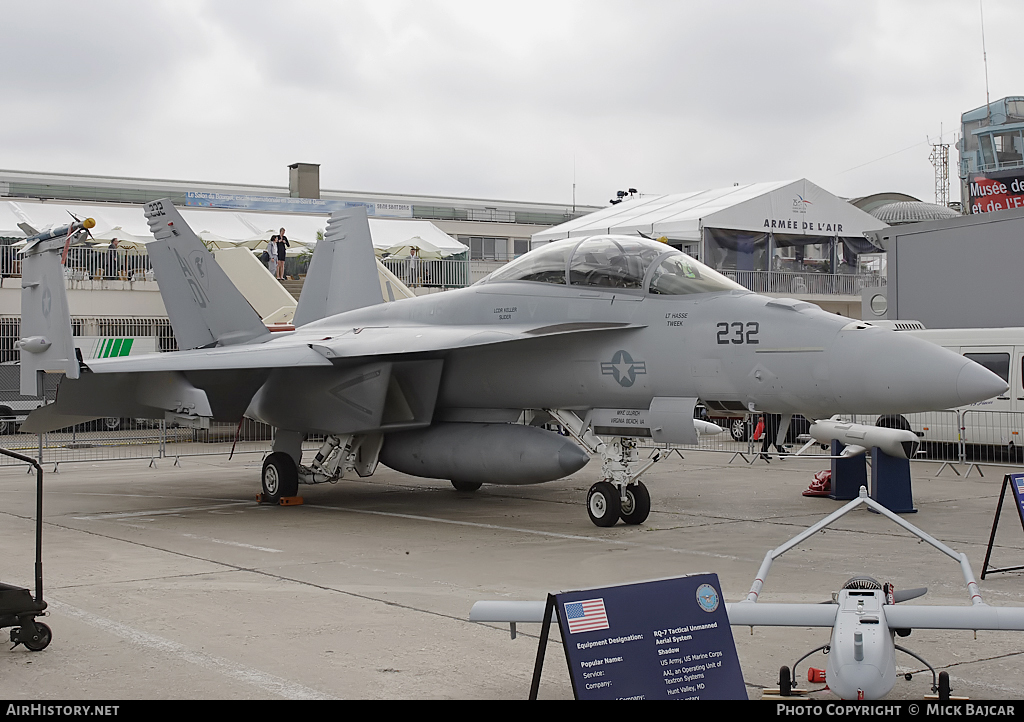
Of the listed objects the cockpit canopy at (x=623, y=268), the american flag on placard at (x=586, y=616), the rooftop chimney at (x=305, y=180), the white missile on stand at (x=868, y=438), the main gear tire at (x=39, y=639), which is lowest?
the main gear tire at (x=39, y=639)

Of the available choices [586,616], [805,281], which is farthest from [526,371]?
[805,281]

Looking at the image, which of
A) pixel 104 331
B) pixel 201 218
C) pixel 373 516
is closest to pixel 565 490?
pixel 373 516

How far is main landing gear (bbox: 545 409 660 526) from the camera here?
32.8 ft

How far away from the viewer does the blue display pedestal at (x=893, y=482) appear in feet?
38.3

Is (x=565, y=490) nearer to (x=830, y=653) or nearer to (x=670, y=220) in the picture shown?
(x=830, y=653)

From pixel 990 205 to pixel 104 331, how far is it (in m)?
35.0

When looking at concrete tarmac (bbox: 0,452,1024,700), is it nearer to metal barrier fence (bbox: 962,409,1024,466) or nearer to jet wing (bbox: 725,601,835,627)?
jet wing (bbox: 725,601,835,627)

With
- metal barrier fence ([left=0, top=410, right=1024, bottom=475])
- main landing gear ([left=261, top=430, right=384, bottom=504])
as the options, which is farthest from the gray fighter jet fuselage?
metal barrier fence ([left=0, top=410, right=1024, bottom=475])

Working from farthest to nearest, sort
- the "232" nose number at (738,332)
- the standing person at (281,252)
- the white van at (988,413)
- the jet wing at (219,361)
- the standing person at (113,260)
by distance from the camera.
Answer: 1. the standing person at (281,252)
2. the standing person at (113,260)
3. the white van at (988,413)
4. the jet wing at (219,361)
5. the "232" nose number at (738,332)

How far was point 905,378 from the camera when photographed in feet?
27.1

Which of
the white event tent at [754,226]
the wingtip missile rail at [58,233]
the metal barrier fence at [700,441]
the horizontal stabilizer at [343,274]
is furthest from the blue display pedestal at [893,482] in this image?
the white event tent at [754,226]

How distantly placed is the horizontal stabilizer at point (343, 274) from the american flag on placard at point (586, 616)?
11.6 m

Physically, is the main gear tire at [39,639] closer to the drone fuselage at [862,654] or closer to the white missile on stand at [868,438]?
the drone fuselage at [862,654]

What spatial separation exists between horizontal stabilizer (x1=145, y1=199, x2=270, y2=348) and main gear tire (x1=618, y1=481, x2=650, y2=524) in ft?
19.7
